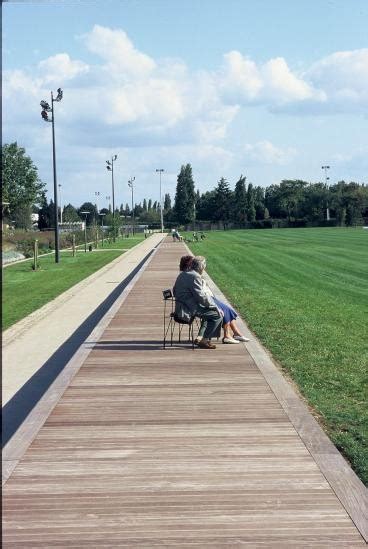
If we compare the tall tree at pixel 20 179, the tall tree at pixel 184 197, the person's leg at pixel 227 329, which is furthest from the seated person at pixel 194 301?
the tall tree at pixel 184 197

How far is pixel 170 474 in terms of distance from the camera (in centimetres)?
567

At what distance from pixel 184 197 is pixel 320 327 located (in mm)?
124581

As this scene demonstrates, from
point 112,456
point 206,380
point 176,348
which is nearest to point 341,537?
point 112,456

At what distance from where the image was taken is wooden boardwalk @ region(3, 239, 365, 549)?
4648 mm

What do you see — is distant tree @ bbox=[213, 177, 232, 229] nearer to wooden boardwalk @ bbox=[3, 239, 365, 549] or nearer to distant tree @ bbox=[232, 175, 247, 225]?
distant tree @ bbox=[232, 175, 247, 225]

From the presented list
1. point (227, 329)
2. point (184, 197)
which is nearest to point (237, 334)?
point (227, 329)

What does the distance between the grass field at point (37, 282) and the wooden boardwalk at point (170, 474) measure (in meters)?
→ 8.05

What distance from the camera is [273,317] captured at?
15695mm

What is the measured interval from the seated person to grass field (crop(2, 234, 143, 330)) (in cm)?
555

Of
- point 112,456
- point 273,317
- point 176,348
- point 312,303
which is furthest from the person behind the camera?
point 312,303

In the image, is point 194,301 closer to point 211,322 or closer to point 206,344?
point 211,322

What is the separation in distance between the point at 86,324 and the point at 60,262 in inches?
896

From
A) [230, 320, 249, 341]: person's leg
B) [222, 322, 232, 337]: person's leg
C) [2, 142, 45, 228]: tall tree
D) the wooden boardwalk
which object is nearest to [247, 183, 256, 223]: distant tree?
[2, 142, 45, 228]: tall tree

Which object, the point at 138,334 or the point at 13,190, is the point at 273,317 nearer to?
the point at 138,334
